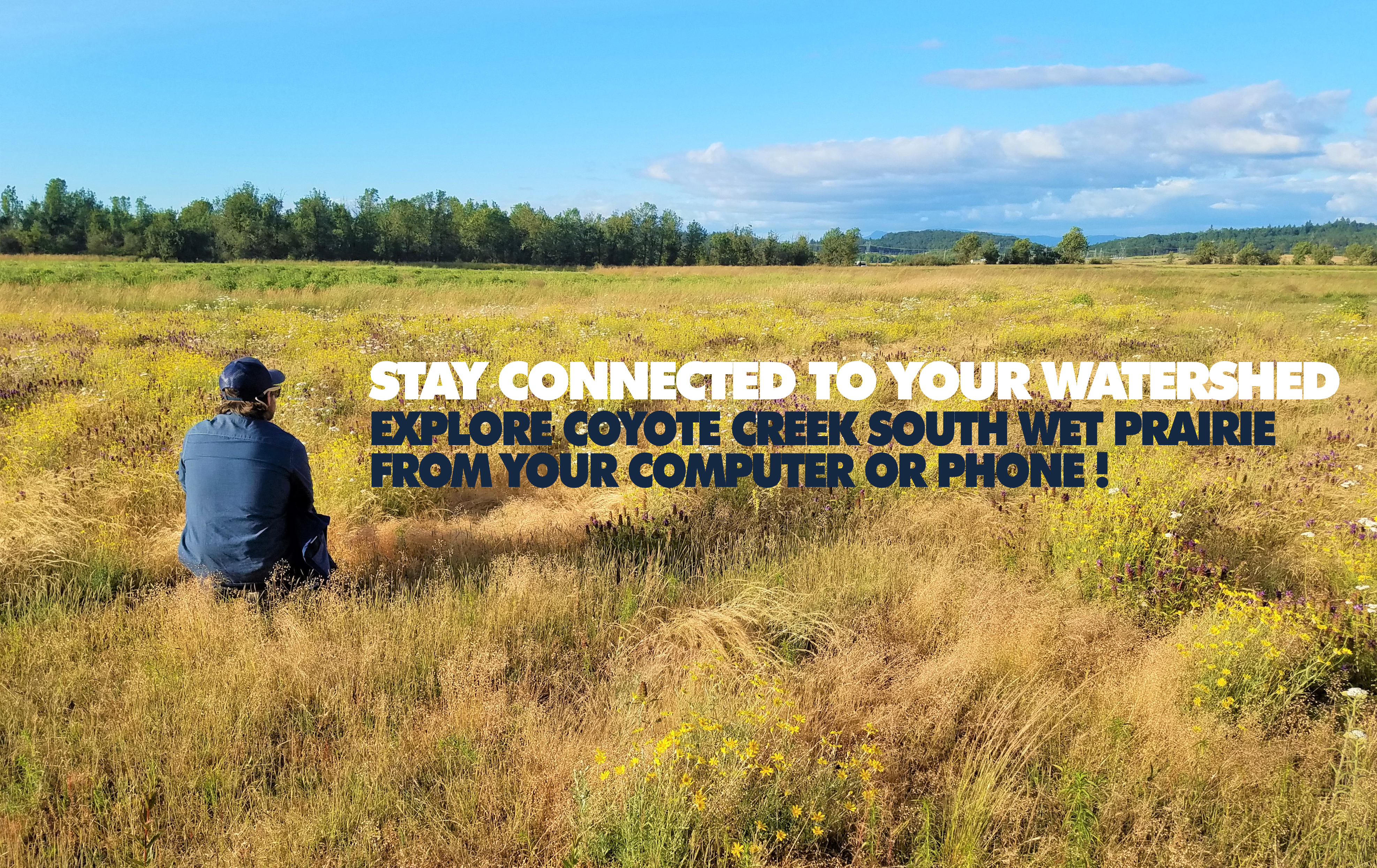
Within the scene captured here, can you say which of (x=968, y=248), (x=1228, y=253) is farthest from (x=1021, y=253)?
(x=1228, y=253)

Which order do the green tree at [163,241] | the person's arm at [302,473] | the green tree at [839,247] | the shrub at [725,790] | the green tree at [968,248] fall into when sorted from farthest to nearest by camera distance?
the green tree at [839,247], the green tree at [968,248], the green tree at [163,241], the person's arm at [302,473], the shrub at [725,790]

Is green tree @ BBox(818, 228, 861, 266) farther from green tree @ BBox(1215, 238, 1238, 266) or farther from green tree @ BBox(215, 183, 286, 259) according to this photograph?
green tree @ BBox(215, 183, 286, 259)

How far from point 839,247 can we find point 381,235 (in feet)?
208

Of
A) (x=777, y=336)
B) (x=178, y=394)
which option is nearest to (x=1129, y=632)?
(x=178, y=394)

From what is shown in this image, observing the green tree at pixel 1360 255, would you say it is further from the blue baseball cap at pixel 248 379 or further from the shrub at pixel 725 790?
the blue baseball cap at pixel 248 379

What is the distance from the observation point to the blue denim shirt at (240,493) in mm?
3922

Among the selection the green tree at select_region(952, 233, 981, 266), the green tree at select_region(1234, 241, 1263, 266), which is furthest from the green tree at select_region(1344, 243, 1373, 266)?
the green tree at select_region(952, 233, 981, 266)

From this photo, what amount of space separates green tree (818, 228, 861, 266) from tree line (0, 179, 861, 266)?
0.55ft

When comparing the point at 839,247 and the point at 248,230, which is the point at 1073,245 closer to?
the point at 839,247

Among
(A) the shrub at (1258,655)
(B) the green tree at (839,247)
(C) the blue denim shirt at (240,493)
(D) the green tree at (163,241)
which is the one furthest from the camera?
(B) the green tree at (839,247)

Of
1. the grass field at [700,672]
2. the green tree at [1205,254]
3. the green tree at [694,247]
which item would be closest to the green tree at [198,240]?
the green tree at [694,247]

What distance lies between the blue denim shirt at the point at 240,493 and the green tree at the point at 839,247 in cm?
10620

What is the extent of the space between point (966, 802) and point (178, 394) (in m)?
9.17

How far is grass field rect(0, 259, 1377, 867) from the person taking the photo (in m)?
2.53
